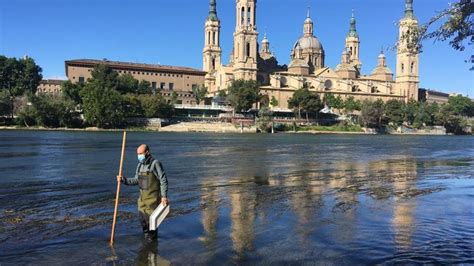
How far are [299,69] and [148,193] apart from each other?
160 m

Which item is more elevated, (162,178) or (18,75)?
(18,75)

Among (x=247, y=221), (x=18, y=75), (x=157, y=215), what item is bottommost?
(x=247, y=221)

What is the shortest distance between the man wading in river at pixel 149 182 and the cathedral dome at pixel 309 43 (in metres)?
173

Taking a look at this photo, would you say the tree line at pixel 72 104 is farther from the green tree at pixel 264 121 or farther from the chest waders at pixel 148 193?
the chest waders at pixel 148 193

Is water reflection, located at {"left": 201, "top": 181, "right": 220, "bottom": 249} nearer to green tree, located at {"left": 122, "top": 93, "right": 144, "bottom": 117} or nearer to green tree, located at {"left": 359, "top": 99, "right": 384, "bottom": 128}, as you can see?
green tree, located at {"left": 122, "top": 93, "right": 144, "bottom": 117}

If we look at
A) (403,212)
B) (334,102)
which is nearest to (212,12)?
(334,102)

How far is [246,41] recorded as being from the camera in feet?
506

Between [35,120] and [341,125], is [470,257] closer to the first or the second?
[35,120]

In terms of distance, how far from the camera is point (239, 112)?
136 meters

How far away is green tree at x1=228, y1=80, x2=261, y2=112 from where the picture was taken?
129 metres

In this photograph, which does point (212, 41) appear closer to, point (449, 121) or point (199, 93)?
point (199, 93)

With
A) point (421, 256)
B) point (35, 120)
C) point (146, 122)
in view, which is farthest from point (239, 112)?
point (421, 256)

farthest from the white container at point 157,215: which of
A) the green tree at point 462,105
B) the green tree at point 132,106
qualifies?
the green tree at point 462,105

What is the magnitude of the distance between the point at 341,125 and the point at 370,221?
5174 inches
